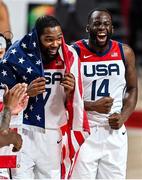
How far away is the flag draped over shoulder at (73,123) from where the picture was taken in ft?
15.6

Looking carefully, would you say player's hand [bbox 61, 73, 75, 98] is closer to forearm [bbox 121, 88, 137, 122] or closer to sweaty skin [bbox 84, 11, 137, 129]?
sweaty skin [bbox 84, 11, 137, 129]

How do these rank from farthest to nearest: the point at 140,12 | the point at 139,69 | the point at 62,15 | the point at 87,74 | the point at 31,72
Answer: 1. the point at 139,69
2. the point at 140,12
3. the point at 62,15
4. the point at 87,74
5. the point at 31,72

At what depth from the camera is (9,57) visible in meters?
4.68

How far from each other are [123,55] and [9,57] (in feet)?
3.10

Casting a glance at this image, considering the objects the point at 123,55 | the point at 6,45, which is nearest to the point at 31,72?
the point at 6,45

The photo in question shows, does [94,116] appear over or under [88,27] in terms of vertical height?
under

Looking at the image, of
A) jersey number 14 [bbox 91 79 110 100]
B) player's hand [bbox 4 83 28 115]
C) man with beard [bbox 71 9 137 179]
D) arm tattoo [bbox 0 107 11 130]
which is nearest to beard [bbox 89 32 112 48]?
man with beard [bbox 71 9 137 179]

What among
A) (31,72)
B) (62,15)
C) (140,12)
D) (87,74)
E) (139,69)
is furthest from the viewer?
(139,69)

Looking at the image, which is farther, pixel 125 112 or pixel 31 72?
pixel 125 112

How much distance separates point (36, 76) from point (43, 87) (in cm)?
11

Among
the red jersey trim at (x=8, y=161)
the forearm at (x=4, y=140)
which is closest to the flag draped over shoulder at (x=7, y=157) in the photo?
the red jersey trim at (x=8, y=161)

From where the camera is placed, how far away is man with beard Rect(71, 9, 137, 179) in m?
5.02

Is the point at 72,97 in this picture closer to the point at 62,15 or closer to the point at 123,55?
the point at 123,55

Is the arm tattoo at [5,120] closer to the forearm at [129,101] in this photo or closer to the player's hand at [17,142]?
the player's hand at [17,142]
